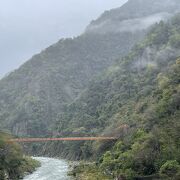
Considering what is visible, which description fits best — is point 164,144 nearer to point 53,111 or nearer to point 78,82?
point 53,111

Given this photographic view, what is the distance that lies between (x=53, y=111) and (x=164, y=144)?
12501cm

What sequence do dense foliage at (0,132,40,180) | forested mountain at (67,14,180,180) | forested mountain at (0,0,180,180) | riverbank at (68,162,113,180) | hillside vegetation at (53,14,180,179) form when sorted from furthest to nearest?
dense foliage at (0,132,40,180)
riverbank at (68,162,113,180)
forested mountain at (0,0,180,180)
hillside vegetation at (53,14,180,179)
forested mountain at (67,14,180,180)

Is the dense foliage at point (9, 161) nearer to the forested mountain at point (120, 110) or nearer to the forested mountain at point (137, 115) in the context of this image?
the forested mountain at point (120, 110)

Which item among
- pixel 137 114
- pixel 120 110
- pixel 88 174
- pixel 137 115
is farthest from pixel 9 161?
pixel 120 110

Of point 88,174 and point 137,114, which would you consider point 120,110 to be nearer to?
point 137,114

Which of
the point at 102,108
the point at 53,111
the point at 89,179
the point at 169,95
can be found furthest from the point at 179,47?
the point at 53,111

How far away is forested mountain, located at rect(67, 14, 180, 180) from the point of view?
158 ft

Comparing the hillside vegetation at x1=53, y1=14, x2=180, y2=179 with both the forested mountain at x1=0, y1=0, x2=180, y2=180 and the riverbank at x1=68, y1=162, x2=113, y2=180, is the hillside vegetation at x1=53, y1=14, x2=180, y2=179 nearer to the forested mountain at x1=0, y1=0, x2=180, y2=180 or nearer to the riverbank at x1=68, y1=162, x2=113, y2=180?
the forested mountain at x1=0, y1=0, x2=180, y2=180

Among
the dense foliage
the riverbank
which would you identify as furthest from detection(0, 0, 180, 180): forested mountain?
the dense foliage

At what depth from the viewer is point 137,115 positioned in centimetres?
7419

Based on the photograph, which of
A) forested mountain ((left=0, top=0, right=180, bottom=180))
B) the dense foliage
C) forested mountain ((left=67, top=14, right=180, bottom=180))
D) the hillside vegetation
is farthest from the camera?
the dense foliage

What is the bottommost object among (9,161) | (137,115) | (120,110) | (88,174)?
(88,174)

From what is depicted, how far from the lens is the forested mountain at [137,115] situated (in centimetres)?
4812

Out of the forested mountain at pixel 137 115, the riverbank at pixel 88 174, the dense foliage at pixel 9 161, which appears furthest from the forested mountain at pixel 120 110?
the dense foliage at pixel 9 161
